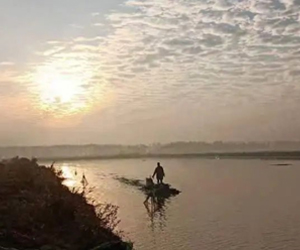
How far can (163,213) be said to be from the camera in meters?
34.7

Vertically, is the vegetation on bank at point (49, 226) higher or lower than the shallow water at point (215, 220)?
higher

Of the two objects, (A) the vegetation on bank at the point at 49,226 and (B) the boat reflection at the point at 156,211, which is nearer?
(A) the vegetation on bank at the point at 49,226

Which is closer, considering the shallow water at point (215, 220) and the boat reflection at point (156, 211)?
the shallow water at point (215, 220)

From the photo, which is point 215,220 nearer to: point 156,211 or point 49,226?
point 156,211

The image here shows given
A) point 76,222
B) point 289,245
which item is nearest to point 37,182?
point 76,222

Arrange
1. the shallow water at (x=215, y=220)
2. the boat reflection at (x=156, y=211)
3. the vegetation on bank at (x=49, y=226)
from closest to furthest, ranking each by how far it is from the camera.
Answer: the vegetation on bank at (x=49, y=226), the shallow water at (x=215, y=220), the boat reflection at (x=156, y=211)

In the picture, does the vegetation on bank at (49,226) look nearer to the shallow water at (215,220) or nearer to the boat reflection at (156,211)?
the shallow water at (215,220)

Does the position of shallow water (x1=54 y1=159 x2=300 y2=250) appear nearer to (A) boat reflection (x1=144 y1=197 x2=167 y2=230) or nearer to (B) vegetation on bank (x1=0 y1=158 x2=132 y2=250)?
(A) boat reflection (x1=144 y1=197 x2=167 y2=230)

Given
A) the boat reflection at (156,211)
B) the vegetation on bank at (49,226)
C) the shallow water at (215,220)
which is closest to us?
the vegetation on bank at (49,226)

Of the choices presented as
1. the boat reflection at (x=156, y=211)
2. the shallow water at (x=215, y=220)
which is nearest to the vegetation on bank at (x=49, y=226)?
the shallow water at (x=215, y=220)

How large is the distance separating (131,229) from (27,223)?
12613mm

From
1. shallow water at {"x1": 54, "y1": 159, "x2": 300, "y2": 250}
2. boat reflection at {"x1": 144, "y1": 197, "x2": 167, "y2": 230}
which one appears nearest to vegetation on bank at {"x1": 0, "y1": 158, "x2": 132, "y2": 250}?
shallow water at {"x1": 54, "y1": 159, "x2": 300, "y2": 250}

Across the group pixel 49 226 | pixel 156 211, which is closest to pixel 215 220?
pixel 156 211

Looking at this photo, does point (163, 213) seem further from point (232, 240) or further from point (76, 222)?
point (76, 222)
